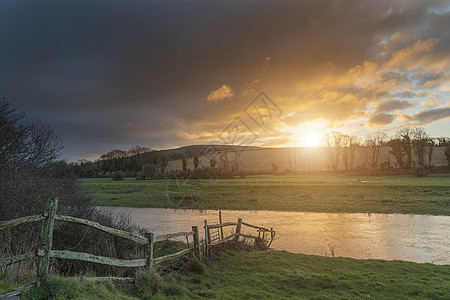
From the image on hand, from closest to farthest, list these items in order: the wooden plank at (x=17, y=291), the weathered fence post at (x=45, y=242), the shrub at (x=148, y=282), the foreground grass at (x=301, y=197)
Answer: the wooden plank at (x=17, y=291) < the weathered fence post at (x=45, y=242) < the shrub at (x=148, y=282) < the foreground grass at (x=301, y=197)

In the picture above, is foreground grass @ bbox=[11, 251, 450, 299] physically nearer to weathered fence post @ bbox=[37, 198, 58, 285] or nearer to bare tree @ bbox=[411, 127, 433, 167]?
weathered fence post @ bbox=[37, 198, 58, 285]

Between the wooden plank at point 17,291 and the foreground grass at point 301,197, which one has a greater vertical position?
the wooden plank at point 17,291

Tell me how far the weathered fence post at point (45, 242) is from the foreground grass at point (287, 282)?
0.28 m

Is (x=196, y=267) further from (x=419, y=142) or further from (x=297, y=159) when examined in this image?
(x=297, y=159)

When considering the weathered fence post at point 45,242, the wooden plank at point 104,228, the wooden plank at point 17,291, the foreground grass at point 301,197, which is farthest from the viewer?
the foreground grass at point 301,197

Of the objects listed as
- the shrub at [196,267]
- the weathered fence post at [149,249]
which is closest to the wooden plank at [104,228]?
the weathered fence post at [149,249]

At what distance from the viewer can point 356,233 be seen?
888 inches

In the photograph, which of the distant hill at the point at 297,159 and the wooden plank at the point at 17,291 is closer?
the wooden plank at the point at 17,291

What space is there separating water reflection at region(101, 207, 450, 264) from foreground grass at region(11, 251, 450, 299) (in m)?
4.13

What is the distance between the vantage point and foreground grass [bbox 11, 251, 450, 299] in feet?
22.0

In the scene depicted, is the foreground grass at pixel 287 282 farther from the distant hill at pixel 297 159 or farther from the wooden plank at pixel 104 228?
the distant hill at pixel 297 159

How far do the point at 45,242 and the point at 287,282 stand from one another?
25.6ft

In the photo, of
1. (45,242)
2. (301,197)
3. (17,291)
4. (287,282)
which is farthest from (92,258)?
(301,197)

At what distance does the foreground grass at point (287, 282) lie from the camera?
6.72m
